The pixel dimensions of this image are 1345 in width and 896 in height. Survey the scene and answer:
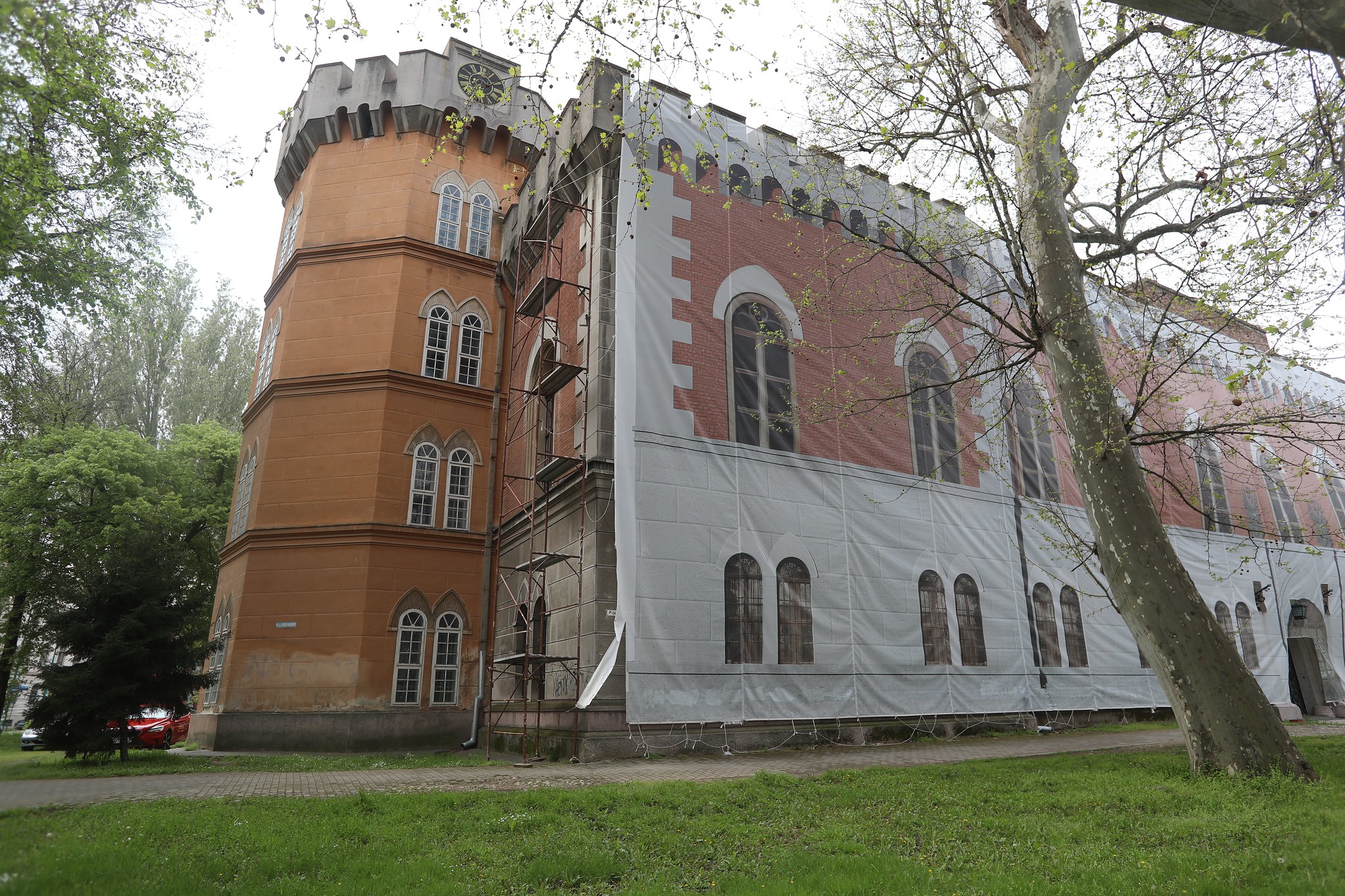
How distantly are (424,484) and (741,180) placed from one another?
10.6 m

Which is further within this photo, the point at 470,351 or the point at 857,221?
the point at 470,351

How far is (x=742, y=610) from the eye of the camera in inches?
543

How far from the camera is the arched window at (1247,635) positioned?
2136cm

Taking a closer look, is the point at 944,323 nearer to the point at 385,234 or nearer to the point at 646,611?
the point at 646,611

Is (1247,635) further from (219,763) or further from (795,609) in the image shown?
(219,763)

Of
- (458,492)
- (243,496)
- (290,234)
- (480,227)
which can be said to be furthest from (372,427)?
(290,234)

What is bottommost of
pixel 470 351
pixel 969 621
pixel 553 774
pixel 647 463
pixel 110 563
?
pixel 553 774

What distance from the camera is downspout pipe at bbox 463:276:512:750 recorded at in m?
17.9

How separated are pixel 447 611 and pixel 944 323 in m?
14.0

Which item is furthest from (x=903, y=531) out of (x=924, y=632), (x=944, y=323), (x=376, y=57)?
(x=376, y=57)

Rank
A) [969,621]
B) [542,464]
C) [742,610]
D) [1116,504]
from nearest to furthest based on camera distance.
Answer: [1116,504]
[742,610]
[969,621]
[542,464]

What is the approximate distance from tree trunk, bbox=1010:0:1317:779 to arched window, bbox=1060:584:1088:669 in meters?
8.56

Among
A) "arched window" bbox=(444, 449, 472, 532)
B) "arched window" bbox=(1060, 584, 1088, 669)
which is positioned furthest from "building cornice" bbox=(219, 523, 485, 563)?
"arched window" bbox=(1060, 584, 1088, 669)

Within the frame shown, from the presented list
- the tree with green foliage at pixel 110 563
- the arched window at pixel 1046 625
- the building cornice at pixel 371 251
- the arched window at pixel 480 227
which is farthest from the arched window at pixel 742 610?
the arched window at pixel 480 227
